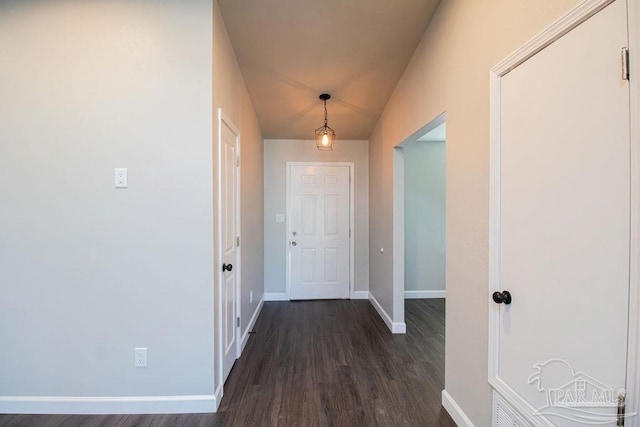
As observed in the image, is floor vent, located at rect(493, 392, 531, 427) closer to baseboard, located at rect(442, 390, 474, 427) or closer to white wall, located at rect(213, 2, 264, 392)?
baseboard, located at rect(442, 390, 474, 427)

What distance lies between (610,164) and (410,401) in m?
1.91

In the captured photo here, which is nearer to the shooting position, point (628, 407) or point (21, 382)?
point (628, 407)

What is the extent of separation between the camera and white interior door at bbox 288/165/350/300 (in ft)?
14.4

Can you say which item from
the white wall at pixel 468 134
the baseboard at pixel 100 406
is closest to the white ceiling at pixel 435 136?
the white wall at pixel 468 134

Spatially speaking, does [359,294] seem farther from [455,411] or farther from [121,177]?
[121,177]

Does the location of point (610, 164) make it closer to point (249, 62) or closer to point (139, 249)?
point (139, 249)

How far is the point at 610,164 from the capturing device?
939mm

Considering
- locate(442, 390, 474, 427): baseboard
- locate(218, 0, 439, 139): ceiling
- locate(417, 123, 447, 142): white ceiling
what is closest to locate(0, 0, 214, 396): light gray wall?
locate(218, 0, 439, 139): ceiling

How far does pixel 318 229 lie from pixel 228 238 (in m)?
2.15

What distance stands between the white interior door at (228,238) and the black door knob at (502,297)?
1.76m

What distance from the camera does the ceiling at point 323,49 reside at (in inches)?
82.9

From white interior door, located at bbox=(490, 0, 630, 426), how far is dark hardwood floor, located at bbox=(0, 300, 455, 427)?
0.88 metres

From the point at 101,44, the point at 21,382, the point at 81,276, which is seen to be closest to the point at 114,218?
the point at 81,276

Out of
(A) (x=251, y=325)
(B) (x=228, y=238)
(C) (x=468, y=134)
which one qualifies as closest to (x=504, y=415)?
(C) (x=468, y=134)
